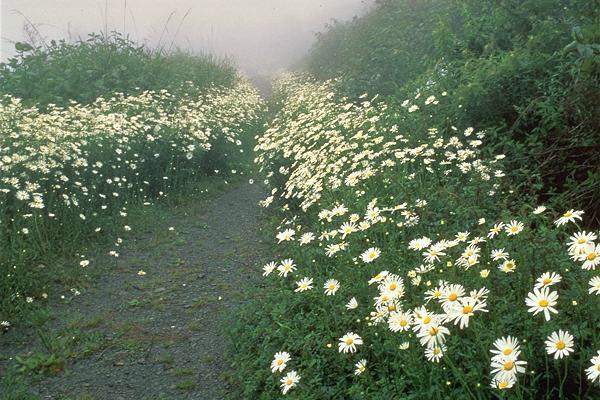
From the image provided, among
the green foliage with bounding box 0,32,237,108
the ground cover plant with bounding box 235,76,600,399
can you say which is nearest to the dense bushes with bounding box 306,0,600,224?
the ground cover plant with bounding box 235,76,600,399

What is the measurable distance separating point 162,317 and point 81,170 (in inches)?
118

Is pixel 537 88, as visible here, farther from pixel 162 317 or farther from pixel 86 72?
pixel 86 72

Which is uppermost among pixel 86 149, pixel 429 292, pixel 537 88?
pixel 86 149

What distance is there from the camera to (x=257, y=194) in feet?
28.1

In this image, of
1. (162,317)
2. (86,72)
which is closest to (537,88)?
(162,317)

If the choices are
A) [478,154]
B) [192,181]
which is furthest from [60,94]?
[478,154]

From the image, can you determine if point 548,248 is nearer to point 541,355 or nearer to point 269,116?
point 541,355

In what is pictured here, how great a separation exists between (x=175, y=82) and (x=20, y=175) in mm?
6667

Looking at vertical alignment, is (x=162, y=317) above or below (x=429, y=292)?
above

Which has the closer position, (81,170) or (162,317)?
(162,317)

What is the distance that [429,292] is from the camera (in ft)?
8.44

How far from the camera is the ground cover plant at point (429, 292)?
2.27 m

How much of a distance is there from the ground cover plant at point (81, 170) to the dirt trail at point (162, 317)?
432 millimetres

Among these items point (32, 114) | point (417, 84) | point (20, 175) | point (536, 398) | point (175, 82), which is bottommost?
point (536, 398)
